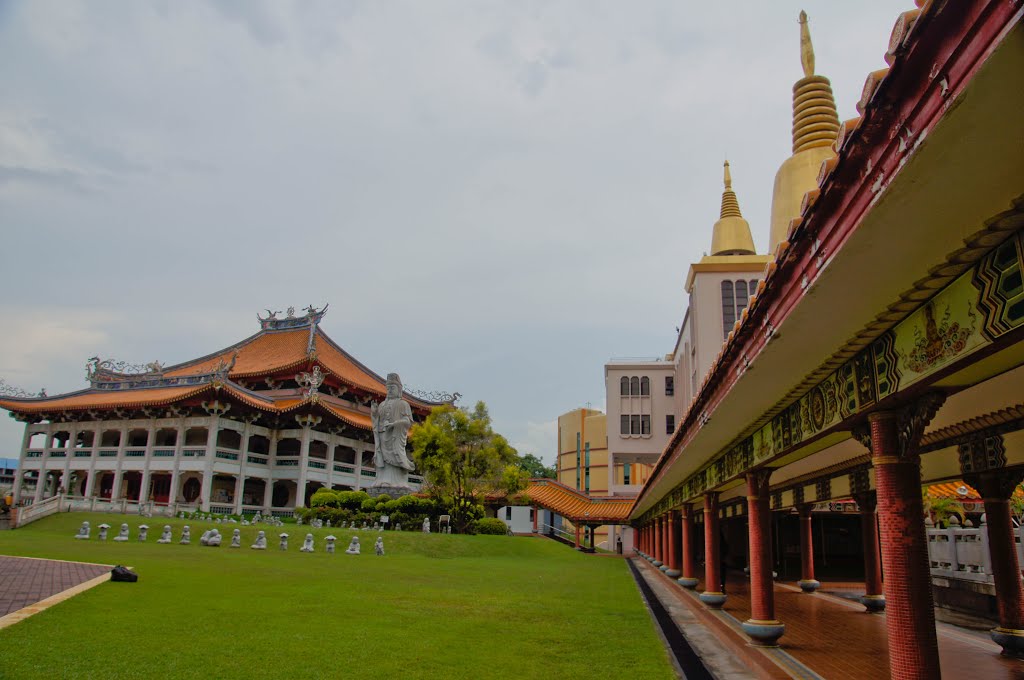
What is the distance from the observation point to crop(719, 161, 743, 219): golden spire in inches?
1693

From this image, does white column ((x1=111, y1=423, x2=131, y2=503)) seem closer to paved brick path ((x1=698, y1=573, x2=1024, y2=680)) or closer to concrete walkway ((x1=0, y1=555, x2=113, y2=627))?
concrete walkway ((x1=0, y1=555, x2=113, y2=627))

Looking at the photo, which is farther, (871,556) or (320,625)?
(871,556)

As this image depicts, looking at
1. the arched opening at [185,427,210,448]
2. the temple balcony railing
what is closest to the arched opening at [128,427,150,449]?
the arched opening at [185,427,210,448]

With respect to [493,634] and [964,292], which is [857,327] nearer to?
[964,292]

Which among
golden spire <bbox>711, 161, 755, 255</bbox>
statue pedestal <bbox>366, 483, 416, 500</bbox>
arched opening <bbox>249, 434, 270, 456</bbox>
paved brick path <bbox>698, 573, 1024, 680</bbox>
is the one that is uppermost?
golden spire <bbox>711, 161, 755, 255</bbox>

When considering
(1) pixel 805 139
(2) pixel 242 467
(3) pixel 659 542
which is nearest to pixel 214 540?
(2) pixel 242 467

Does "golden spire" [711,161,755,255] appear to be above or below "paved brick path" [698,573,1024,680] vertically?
above

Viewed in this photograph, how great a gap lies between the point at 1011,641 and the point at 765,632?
135 inches

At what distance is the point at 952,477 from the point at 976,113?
415 inches

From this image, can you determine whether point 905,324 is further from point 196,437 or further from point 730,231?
point 196,437

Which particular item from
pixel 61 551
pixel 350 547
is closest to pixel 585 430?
pixel 350 547

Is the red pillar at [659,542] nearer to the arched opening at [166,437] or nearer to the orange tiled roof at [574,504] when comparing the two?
the orange tiled roof at [574,504]

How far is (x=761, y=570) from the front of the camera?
10672 millimetres

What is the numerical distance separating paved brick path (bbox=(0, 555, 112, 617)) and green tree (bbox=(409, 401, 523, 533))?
67.3ft
